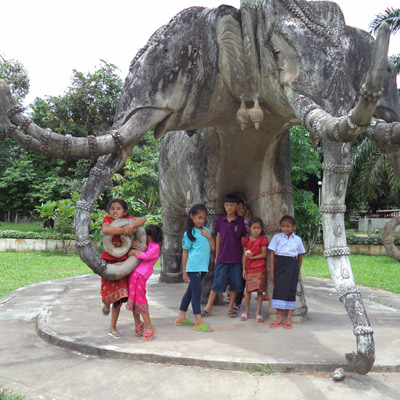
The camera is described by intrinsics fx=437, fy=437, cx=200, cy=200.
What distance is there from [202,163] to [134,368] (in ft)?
10.1

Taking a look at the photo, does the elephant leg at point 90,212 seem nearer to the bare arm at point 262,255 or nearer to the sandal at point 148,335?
the sandal at point 148,335

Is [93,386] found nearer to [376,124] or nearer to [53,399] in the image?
[53,399]

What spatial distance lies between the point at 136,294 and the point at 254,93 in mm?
2393

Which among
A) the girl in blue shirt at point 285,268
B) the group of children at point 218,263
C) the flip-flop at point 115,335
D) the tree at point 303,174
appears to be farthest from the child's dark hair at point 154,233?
the tree at point 303,174

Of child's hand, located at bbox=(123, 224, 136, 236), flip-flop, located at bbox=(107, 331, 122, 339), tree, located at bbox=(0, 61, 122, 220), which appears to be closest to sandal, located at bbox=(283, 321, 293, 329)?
flip-flop, located at bbox=(107, 331, 122, 339)

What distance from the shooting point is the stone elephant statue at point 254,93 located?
3.87 metres

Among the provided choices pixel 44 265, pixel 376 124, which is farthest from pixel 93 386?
pixel 44 265

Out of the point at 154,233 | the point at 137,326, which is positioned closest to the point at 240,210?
the point at 154,233

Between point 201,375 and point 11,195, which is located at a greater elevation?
point 11,195

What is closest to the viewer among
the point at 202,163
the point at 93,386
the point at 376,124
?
the point at 93,386

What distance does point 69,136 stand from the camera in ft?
13.3

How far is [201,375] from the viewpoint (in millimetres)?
3531

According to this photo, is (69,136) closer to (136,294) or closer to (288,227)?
(136,294)

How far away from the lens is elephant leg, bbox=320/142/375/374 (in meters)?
3.45
